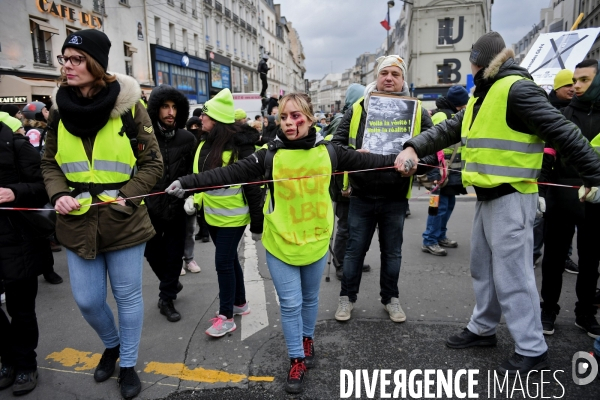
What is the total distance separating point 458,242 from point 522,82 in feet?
13.3

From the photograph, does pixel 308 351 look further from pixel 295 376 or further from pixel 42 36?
pixel 42 36

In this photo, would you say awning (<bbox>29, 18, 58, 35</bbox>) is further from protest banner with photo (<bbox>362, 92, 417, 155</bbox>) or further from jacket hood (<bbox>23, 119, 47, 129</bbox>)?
protest banner with photo (<bbox>362, 92, 417, 155</bbox>)

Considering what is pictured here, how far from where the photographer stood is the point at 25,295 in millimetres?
2961

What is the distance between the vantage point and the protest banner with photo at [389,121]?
370 centimetres

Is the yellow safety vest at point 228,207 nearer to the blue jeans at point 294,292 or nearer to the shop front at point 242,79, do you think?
the blue jeans at point 294,292

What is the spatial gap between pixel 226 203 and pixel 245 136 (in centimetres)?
61

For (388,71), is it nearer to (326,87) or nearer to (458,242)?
(458,242)

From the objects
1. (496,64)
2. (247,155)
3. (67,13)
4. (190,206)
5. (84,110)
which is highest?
(67,13)

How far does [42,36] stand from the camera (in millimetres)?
17375

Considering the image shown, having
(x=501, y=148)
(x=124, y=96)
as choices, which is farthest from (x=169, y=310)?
(x=501, y=148)

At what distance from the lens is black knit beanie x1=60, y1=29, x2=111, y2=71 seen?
256cm

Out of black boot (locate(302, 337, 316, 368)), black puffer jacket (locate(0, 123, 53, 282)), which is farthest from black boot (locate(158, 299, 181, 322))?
black boot (locate(302, 337, 316, 368))

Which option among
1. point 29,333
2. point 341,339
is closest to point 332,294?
point 341,339

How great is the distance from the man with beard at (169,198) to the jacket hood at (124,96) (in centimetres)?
102
